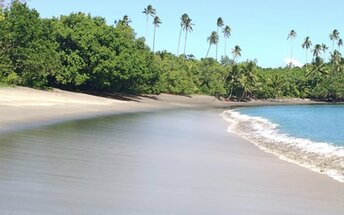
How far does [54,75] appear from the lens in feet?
182

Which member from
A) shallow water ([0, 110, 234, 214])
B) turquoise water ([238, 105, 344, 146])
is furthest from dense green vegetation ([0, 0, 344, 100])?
shallow water ([0, 110, 234, 214])

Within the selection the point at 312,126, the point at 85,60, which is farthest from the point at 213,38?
the point at 312,126

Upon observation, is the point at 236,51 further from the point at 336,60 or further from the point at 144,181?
the point at 144,181

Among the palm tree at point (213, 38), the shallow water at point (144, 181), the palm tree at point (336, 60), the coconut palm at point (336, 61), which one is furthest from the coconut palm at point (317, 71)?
the shallow water at point (144, 181)

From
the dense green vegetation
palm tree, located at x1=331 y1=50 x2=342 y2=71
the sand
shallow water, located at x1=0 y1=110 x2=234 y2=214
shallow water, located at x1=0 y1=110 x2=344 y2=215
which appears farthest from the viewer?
palm tree, located at x1=331 y1=50 x2=342 y2=71

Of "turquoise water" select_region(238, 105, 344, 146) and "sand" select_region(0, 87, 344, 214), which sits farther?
"turquoise water" select_region(238, 105, 344, 146)

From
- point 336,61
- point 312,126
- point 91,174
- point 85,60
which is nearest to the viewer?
point 91,174

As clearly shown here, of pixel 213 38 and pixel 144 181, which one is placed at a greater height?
pixel 213 38

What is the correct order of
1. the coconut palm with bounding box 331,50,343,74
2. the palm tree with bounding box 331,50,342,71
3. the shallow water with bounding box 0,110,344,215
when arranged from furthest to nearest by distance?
the palm tree with bounding box 331,50,342,71, the coconut palm with bounding box 331,50,343,74, the shallow water with bounding box 0,110,344,215

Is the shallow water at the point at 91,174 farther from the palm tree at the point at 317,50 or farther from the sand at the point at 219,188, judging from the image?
the palm tree at the point at 317,50

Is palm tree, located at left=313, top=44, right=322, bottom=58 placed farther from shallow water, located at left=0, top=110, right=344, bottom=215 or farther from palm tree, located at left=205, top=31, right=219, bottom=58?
shallow water, located at left=0, top=110, right=344, bottom=215

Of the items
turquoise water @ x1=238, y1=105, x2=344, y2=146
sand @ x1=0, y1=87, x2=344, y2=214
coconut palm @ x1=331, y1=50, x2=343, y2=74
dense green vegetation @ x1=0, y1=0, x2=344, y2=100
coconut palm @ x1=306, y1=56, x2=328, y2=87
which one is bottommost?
sand @ x1=0, y1=87, x2=344, y2=214

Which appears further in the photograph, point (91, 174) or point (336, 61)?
point (336, 61)

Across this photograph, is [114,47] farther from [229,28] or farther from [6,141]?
[229,28]
